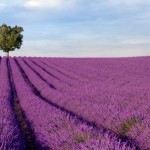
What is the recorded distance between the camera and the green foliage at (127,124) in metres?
8.74

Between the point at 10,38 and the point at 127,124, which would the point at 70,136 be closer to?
the point at 127,124

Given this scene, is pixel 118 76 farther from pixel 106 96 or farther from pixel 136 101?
pixel 136 101

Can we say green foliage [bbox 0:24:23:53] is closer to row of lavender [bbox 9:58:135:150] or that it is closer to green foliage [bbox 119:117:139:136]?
row of lavender [bbox 9:58:135:150]

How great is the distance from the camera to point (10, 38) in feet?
228

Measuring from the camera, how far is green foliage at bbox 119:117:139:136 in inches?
344

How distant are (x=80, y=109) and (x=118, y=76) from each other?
1461cm

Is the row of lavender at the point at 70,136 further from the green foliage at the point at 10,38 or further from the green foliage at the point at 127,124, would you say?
the green foliage at the point at 10,38

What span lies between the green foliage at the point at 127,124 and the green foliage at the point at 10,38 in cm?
6176

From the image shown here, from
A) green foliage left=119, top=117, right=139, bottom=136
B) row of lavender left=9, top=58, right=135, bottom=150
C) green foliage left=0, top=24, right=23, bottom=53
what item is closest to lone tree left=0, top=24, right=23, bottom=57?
green foliage left=0, top=24, right=23, bottom=53

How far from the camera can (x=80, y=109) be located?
11789 millimetres

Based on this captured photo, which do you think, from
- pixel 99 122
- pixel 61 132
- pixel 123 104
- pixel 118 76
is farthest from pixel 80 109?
pixel 118 76

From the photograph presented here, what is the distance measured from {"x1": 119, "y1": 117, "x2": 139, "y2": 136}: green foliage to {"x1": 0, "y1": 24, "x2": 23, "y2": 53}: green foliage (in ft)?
203

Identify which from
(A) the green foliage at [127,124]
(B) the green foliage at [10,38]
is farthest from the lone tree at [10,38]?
(A) the green foliage at [127,124]

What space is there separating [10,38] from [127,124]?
203 ft
